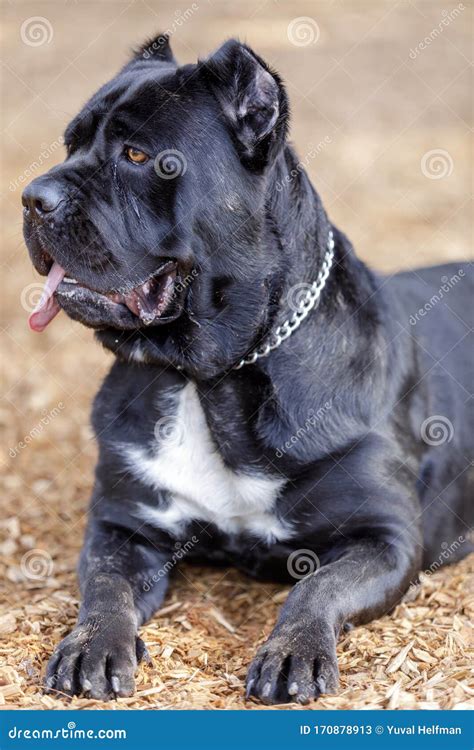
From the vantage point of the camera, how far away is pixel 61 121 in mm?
11125

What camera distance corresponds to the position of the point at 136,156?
11.8ft

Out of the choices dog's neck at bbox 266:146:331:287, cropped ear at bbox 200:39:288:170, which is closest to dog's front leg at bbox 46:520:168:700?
dog's neck at bbox 266:146:331:287

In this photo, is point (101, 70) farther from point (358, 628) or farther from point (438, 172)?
point (358, 628)

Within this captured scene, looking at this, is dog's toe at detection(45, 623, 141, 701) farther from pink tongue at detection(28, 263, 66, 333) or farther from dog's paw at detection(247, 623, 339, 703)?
pink tongue at detection(28, 263, 66, 333)

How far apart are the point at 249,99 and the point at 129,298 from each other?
77cm

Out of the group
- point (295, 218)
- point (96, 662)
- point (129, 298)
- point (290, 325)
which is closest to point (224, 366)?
point (290, 325)

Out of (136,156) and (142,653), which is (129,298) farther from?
(142,653)

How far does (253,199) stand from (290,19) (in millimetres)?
10986

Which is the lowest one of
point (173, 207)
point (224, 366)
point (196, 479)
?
point (196, 479)

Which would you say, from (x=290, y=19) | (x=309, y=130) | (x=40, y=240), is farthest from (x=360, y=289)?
(x=290, y=19)

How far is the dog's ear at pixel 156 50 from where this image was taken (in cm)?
434

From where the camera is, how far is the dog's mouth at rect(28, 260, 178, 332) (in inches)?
143

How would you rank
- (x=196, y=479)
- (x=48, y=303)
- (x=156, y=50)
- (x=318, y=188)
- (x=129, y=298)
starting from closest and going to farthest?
(x=129, y=298) < (x=48, y=303) < (x=196, y=479) < (x=156, y=50) < (x=318, y=188)

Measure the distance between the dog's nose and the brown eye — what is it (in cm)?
26
